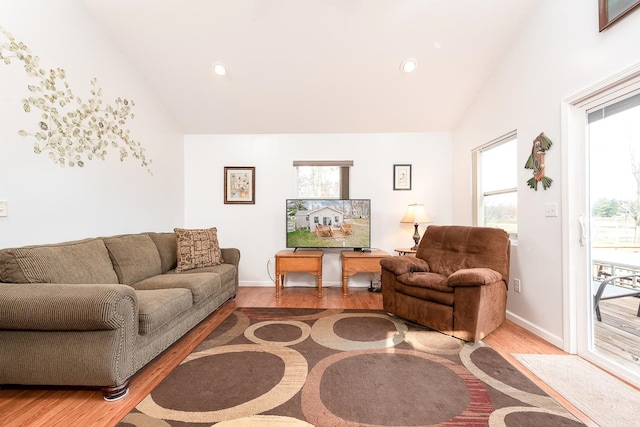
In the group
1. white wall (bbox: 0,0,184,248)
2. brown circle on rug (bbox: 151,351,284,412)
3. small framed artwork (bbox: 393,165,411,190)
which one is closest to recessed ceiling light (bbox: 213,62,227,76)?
white wall (bbox: 0,0,184,248)

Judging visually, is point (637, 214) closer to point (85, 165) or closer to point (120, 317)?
point (120, 317)

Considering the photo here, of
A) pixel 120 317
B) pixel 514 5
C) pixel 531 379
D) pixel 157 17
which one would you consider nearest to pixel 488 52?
pixel 514 5

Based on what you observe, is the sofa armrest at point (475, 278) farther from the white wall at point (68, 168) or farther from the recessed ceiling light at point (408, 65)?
the white wall at point (68, 168)

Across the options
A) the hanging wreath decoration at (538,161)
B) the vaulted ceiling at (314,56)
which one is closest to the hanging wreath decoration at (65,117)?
the vaulted ceiling at (314,56)

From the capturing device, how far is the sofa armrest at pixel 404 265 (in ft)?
8.77

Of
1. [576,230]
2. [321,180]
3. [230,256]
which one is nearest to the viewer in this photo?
[576,230]

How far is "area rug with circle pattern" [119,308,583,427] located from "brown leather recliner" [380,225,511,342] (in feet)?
0.58

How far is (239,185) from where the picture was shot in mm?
4086

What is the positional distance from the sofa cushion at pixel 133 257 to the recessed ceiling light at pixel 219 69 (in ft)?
6.30

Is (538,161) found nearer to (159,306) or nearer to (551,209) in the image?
(551,209)

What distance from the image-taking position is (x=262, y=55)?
300 centimetres

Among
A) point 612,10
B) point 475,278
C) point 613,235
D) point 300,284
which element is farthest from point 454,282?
point 300,284

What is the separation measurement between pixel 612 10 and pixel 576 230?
142 centimetres

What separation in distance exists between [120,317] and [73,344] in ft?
0.91
